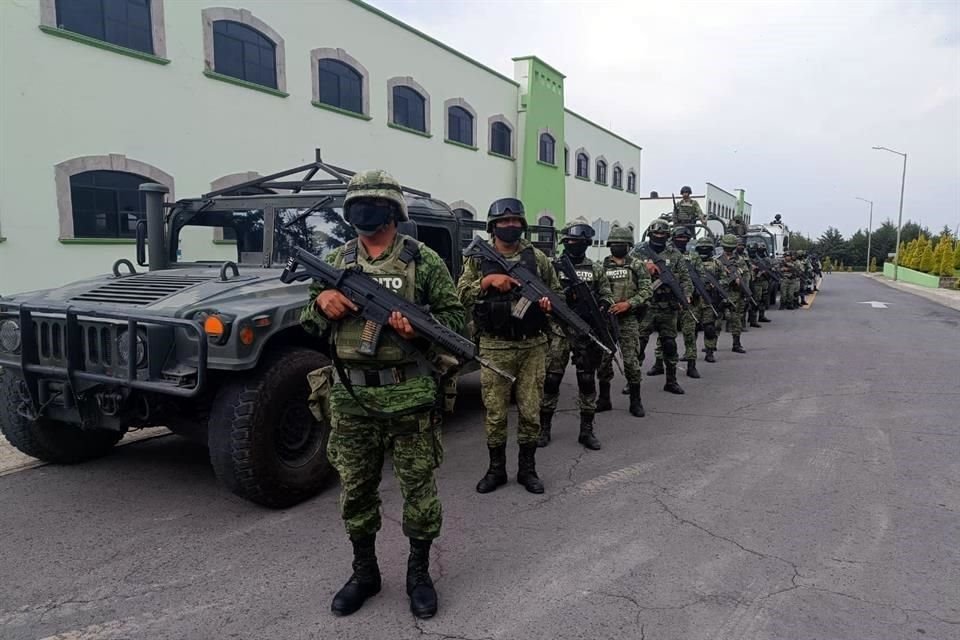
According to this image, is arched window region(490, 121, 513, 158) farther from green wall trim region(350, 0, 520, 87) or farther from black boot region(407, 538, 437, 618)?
black boot region(407, 538, 437, 618)

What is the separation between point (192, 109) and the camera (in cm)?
1045

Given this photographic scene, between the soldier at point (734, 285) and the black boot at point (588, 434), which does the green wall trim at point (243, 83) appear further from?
the black boot at point (588, 434)

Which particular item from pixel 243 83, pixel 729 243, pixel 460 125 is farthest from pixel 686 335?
pixel 460 125

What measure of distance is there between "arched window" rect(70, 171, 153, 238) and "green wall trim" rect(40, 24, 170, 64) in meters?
1.74

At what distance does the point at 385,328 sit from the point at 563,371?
250 centimetres

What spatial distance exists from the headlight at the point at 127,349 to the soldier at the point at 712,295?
7469mm

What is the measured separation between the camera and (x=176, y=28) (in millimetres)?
10102

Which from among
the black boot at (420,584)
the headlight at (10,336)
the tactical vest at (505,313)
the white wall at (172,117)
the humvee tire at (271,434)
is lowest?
the black boot at (420,584)

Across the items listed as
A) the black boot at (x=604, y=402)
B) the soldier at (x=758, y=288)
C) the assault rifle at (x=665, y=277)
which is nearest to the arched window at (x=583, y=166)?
the soldier at (x=758, y=288)

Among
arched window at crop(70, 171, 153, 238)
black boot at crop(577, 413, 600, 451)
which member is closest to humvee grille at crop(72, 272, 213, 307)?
black boot at crop(577, 413, 600, 451)

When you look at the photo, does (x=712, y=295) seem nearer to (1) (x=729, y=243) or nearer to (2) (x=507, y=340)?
(1) (x=729, y=243)

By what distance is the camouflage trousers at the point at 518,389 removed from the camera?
159 inches

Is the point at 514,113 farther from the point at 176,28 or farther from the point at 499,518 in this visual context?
the point at 499,518

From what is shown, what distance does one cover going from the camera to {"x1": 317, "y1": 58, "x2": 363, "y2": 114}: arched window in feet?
42.9
